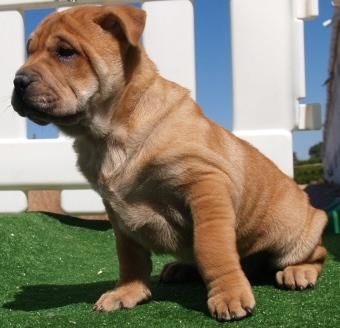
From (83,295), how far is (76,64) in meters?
1.03

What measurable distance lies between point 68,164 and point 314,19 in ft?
6.96

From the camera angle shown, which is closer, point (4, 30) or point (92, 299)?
point (92, 299)

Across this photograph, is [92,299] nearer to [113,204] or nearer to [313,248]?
[113,204]

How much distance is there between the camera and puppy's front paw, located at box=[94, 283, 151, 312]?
2416 mm

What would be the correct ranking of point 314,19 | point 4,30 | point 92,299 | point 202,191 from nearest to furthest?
1. point 202,191
2. point 92,299
3. point 314,19
4. point 4,30

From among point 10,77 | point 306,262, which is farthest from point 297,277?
point 10,77

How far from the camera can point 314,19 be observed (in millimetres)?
4762

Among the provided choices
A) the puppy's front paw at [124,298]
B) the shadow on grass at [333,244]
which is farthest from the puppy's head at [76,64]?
the shadow on grass at [333,244]

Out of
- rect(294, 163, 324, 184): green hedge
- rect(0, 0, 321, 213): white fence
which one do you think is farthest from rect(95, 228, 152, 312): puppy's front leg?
rect(294, 163, 324, 184): green hedge

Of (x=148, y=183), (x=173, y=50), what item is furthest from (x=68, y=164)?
(x=148, y=183)

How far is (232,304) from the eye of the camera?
6.91 ft

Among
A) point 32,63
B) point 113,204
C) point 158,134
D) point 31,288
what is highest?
point 32,63

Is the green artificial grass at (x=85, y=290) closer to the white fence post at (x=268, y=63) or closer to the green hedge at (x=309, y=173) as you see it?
the white fence post at (x=268, y=63)

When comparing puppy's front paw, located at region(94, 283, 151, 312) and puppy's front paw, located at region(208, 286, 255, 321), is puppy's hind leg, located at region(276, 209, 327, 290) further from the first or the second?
puppy's front paw, located at region(94, 283, 151, 312)
